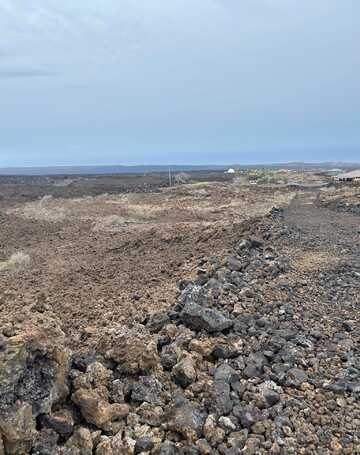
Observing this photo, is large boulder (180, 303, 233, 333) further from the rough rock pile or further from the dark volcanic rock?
the dark volcanic rock

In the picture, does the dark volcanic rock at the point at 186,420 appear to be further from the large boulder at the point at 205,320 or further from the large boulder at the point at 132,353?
the large boulder at the point at 205,320

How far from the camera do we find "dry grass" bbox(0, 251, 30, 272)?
13.0m

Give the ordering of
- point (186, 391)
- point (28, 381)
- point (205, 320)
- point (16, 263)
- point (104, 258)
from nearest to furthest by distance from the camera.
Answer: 1. point (28, 381)
2. point (186, 391)
3. point (205, 320)
4. point (16, 263)
5. point (104, 258)

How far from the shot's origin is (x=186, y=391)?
15.7 ft

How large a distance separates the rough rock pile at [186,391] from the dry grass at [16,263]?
7755 mm

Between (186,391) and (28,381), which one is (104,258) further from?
(28,381)

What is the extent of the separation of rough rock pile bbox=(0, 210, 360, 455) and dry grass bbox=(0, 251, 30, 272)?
7.75 meters

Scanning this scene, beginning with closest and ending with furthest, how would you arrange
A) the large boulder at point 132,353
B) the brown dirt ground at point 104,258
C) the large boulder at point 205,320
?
1. the large boulder at point 132,353
2. the large boulder at point 205,320
3. the brown dirt ground at point 104,258

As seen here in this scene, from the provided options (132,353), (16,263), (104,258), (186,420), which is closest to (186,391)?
(186,420)

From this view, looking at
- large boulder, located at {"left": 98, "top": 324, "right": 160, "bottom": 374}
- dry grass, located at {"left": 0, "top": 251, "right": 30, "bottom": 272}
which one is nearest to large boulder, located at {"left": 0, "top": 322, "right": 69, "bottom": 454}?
large boulder, located at {"left": 98, "top": 324, "right": 160, "bottom": 374}

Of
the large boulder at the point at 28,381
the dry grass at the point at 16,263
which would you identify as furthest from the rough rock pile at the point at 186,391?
the dry grass at the point at 16,263

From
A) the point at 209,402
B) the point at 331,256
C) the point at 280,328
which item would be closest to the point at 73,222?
the point at 331,256

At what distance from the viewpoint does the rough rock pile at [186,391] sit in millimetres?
4031

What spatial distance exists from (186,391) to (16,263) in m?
9.81
